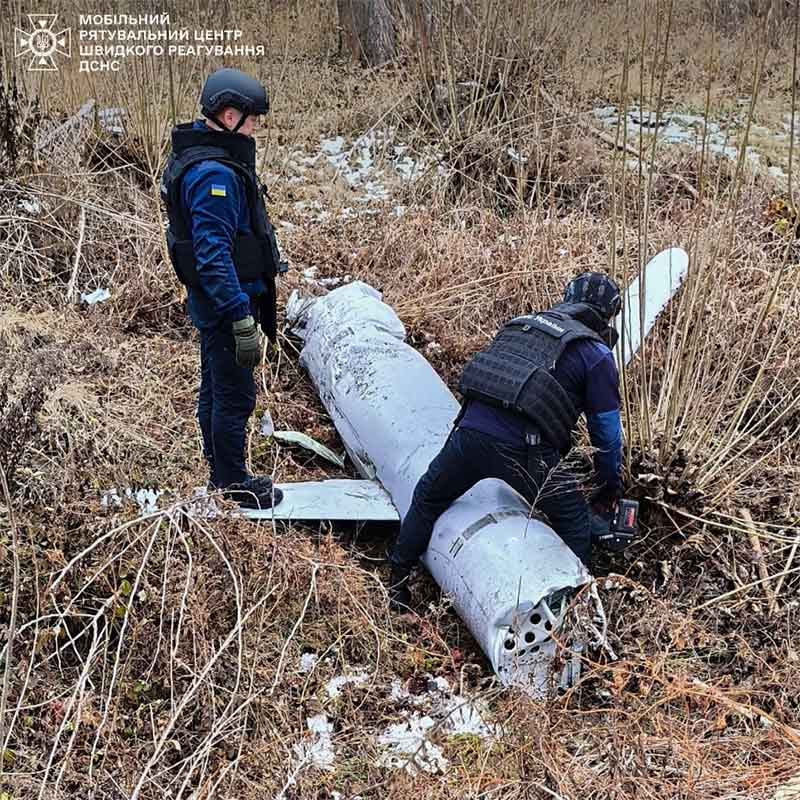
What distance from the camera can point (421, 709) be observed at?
3014mm

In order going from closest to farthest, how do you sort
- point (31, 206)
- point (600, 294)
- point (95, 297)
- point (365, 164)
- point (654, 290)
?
point (600, 294) → point (654, 290) → point (95, 297) → point (31, 206) → point (365, 164)

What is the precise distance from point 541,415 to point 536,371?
0.54 ft

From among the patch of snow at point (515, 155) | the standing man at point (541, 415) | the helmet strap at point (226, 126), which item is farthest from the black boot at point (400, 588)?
the patch of snow at point (515, 155)

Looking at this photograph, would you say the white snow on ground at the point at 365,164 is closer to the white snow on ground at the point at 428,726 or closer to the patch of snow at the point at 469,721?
the white snow on ground at the point at 428,726

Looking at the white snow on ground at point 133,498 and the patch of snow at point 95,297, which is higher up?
the white snow on ground at point 133,498

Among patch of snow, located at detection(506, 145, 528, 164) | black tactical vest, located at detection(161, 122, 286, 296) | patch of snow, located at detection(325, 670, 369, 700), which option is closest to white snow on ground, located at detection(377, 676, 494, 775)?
patch of snow, located at detection(325, 670, 369, 700)

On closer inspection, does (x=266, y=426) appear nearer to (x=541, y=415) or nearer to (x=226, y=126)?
(x=226, y=126)

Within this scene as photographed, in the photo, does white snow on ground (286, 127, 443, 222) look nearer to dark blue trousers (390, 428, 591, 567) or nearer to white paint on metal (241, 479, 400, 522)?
white paint on metal (241, 479, 400, 522)

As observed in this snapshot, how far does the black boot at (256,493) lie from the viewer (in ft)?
12.3

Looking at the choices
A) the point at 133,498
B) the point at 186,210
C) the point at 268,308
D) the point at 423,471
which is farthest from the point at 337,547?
the point at 186,210

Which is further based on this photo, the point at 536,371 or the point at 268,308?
the point at 268,308

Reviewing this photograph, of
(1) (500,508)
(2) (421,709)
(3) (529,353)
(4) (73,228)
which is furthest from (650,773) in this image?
(4) (73,228)

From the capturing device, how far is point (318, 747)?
278 centimetres

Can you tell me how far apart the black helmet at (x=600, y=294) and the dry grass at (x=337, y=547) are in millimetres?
105
